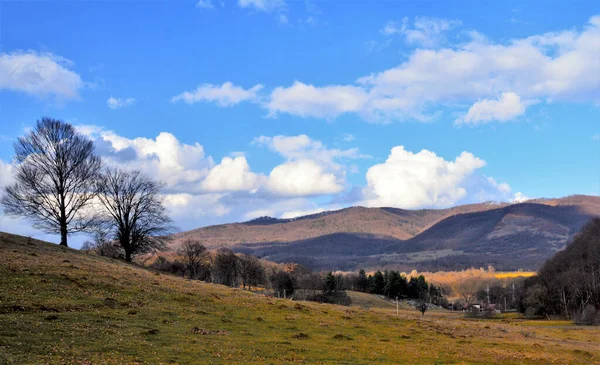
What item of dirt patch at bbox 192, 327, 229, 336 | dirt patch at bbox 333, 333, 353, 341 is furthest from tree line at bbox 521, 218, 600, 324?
dirt patch at bbox 192, 327, 229, 336

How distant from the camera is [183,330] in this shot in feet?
99.6

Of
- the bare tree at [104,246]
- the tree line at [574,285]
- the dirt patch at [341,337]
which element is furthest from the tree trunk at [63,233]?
the tree line at [574,285]

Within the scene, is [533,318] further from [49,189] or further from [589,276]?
[49,189]

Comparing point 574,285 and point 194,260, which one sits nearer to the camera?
point 574,285

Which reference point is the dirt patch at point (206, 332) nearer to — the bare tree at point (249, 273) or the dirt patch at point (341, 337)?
the dirt patch at point (341, 337)

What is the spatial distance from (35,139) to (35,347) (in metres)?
49.9

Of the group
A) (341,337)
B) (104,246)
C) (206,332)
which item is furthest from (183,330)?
(104,246)

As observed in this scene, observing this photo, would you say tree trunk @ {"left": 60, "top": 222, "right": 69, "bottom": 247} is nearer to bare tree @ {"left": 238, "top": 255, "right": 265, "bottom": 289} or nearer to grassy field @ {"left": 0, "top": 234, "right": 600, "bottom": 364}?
grassy field @ {"left": 0, "top": 234, "right": 600, "bottom": 364}

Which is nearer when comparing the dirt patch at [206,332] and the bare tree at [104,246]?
the dirt patch at [206,332]

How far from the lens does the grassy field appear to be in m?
23.5

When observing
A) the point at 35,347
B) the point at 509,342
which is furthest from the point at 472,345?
the point at 35,347

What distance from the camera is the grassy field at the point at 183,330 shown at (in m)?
23.5

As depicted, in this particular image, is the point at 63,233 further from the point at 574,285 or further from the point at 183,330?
the point at 574,285

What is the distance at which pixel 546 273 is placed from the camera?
12794 centimetres
